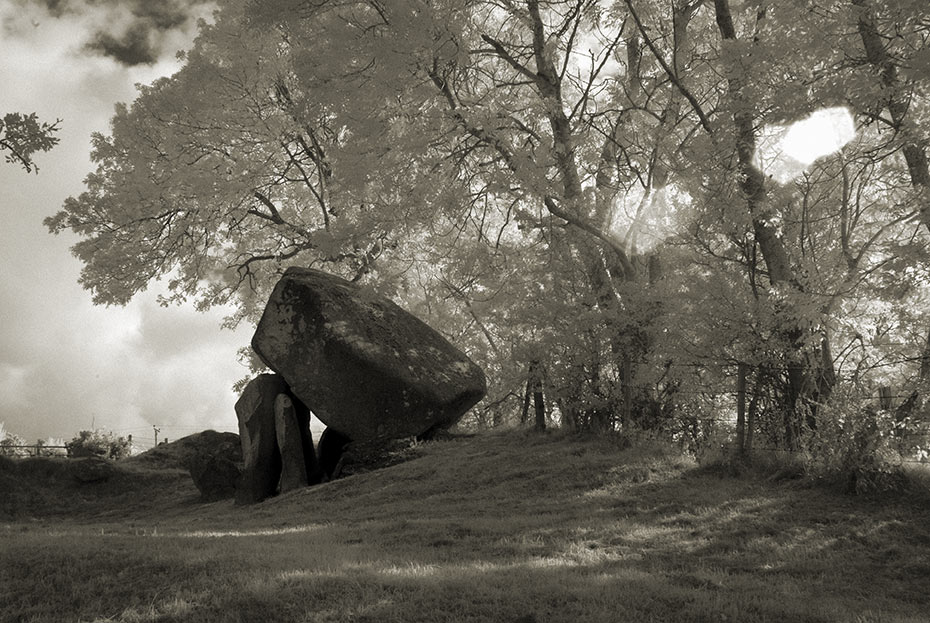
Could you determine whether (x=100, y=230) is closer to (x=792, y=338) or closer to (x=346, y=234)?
(x=346, y=234)

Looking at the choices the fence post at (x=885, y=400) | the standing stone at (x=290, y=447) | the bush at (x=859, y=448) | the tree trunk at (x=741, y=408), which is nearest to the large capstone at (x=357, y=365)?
the standing stone at (x=290, y=447)

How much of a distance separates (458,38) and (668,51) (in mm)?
5132

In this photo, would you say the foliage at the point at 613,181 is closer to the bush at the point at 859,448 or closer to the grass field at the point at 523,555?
the bush at the point at 859,448

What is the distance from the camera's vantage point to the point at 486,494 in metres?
10.1

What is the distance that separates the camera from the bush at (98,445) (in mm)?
20683

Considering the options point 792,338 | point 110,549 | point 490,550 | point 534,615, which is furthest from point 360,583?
point 792,338

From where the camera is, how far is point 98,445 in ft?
68.8

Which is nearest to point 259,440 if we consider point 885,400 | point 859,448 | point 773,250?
point 773,250

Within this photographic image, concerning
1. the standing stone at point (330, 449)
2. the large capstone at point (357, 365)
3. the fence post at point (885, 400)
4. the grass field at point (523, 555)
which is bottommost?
the grass field at point (523, 555)

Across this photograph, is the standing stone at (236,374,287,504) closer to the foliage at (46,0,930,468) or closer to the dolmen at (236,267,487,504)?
the dolmen at (236,267,487,504)

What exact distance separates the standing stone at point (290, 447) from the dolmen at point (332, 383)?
18 mm

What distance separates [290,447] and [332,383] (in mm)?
1558

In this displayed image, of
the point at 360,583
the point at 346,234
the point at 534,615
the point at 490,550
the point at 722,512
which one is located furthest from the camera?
the point at 346,234

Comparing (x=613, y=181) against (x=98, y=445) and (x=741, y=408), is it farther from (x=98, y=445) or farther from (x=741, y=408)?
(x=98, y=445)
